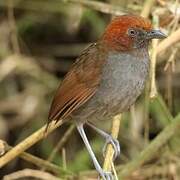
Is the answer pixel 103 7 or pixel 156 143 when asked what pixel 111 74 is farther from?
pixel 103 7

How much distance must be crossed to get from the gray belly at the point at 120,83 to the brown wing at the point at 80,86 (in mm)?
47

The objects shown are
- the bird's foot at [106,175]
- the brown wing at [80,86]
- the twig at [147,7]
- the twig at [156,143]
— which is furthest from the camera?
the twig at [147,7]

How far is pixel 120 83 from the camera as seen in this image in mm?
4051

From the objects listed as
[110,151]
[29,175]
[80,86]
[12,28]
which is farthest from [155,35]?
[12,28]

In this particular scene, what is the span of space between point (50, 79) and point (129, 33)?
6.43ft

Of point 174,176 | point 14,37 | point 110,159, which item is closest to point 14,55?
point 14,37

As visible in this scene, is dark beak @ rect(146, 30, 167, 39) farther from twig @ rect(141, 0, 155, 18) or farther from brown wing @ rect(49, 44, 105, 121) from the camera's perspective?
twig @ rect(141, 0, 155, 18)

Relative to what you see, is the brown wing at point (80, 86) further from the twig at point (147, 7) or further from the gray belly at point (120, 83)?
the twig at point (147, 7)

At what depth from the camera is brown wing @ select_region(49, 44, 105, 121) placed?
4129 mm

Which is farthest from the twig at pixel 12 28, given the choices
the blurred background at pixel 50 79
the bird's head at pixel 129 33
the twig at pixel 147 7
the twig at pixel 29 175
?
the bird's head at pixel 129 33

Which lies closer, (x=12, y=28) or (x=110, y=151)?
(x=110, y=151)

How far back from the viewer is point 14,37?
18.6 feet

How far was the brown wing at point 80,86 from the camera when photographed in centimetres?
413

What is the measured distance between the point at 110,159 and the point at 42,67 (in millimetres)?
2482
